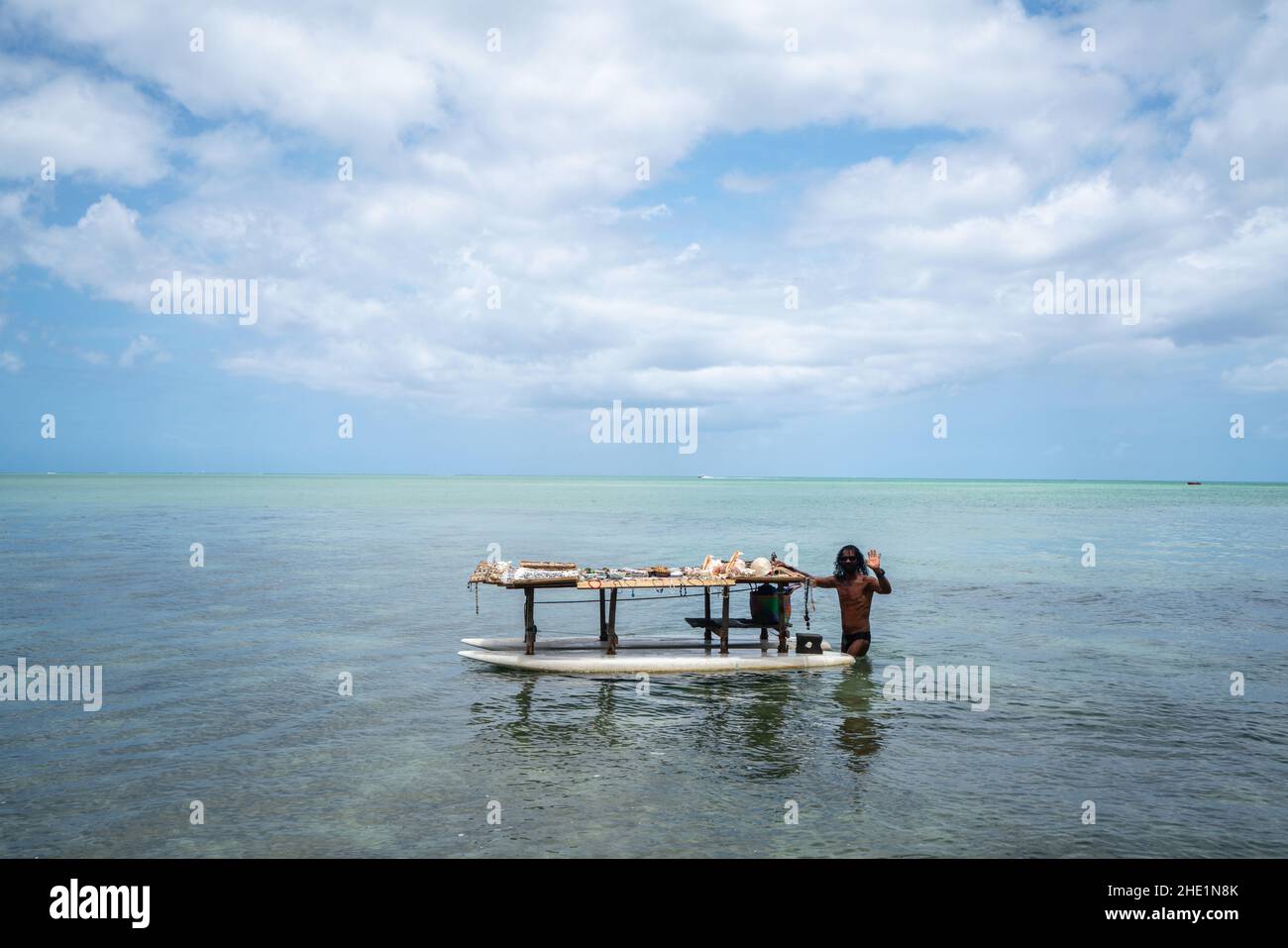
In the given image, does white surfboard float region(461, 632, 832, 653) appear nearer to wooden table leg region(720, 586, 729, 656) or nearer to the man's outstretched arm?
wooden table leg region(720, 586, 729, 656)

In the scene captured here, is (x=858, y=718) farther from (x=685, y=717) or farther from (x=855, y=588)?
(x=855, y=588)

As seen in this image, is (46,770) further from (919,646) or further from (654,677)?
(919,646)

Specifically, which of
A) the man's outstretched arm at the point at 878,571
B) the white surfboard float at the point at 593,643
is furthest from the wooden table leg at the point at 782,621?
the man's outstretched arm at the point at 878,571

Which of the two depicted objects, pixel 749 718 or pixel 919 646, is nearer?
pixel 749 718

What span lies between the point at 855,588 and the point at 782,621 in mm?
1891

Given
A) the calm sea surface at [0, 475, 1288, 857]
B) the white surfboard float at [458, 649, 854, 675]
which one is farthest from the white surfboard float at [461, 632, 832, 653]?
the white surfboard float at [458, 649, 854, 675]

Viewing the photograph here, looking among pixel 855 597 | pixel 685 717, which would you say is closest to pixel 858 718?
pixel 685 717

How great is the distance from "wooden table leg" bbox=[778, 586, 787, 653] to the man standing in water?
0.95m

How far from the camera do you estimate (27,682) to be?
17.8 metres

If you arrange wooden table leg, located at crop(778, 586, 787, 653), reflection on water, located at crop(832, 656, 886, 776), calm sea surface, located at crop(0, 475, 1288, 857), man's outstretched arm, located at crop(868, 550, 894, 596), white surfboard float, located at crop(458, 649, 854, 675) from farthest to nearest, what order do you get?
wooden table leg, located at crop(778, 586, 787, 653) < man's outstretched arm, located at crop(868, 550, 894, 596) < white surfboard float, located at crop(458, 649, 854, 675) < reflection on water, located at crop(832, 656, 886, 776) < calm sea surface, located at crop(0, 475, 1288, 857)

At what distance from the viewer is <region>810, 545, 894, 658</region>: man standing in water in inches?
763

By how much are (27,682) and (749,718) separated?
1530 centimetres

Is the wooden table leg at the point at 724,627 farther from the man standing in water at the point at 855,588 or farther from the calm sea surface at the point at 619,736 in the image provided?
the man standing in water at the point at 855,588
